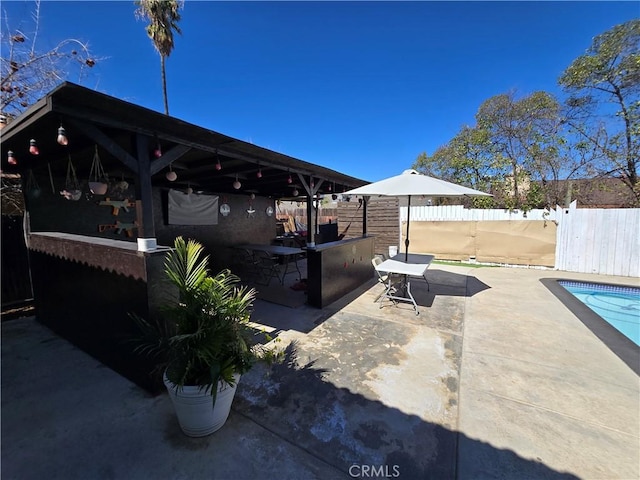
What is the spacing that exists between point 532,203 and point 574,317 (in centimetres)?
514

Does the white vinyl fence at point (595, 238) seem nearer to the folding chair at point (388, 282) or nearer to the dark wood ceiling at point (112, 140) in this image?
the folding chair at point (388, 282)

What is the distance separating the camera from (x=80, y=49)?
5242mm

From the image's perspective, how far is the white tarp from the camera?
614 cm

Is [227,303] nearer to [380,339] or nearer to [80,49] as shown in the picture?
[380,339]

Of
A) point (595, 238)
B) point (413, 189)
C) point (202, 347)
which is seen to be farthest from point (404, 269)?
point (595, 238)

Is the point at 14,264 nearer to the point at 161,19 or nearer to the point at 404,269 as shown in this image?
the point at 404,269

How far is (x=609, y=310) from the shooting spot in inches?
190

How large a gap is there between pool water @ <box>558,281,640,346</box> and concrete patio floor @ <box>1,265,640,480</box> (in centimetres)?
144

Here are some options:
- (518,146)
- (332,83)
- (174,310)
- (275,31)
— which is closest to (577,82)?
(518,146)

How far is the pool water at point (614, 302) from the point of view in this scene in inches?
167

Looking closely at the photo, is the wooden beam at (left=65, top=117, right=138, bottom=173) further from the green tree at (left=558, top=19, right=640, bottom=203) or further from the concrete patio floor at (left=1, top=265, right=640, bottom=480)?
the green tree at (left=558, top=19, right=640, bottom=203)

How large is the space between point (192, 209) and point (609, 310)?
918 cm

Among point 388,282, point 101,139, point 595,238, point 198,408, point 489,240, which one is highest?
point 101,139

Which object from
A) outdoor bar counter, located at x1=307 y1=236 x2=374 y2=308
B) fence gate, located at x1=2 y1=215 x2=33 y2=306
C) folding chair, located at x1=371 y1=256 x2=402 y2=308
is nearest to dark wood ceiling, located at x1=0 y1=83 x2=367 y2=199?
fence gate, located at x1=2 y1=215 x2=33 y2=306
